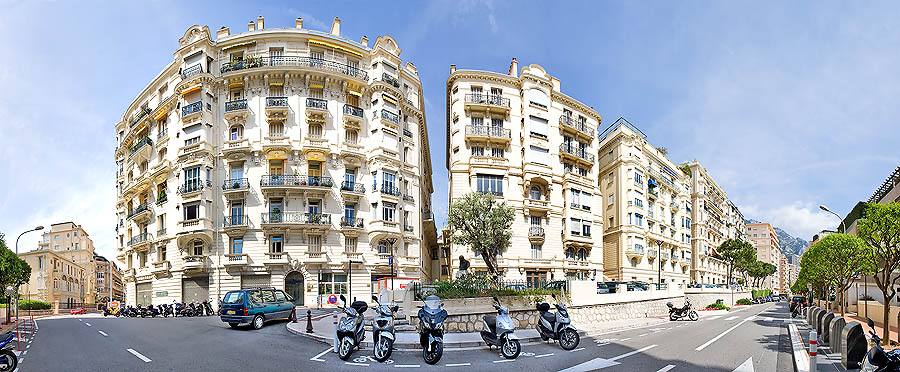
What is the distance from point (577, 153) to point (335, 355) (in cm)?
3600

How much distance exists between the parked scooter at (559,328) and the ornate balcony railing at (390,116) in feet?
85.6

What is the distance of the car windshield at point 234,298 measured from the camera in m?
17.8

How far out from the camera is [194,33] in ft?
124

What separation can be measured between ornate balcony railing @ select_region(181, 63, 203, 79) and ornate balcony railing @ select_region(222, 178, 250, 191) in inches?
381

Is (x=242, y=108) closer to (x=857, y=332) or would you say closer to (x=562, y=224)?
(x=562, y=224)

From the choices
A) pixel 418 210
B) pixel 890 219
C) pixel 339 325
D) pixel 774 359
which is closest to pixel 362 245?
pixel 418 210

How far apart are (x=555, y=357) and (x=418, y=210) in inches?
1104

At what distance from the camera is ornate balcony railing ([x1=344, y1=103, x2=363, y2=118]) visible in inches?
1428

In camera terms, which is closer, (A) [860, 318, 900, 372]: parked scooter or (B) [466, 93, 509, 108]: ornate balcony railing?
(A) [860, 318, 900, 372]: parked scooter

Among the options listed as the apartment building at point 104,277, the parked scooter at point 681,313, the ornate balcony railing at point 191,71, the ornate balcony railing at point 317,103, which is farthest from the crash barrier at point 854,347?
the apartment building at point 104,277

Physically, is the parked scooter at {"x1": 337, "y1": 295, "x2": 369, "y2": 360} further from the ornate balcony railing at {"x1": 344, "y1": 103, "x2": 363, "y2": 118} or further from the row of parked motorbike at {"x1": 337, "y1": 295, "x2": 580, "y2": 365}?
the ornate balcony railing at {"x1": 344, "y1": 103, "x2": 363, "y2": 118}

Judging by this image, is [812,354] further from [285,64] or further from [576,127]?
[576,127]

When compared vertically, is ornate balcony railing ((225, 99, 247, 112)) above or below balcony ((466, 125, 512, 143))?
above

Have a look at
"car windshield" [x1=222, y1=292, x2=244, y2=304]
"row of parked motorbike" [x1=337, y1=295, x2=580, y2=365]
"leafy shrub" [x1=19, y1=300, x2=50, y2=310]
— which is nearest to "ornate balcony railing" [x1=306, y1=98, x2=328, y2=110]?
"car windshield" [x1=222, y1=292, x2=244, y2=304]
